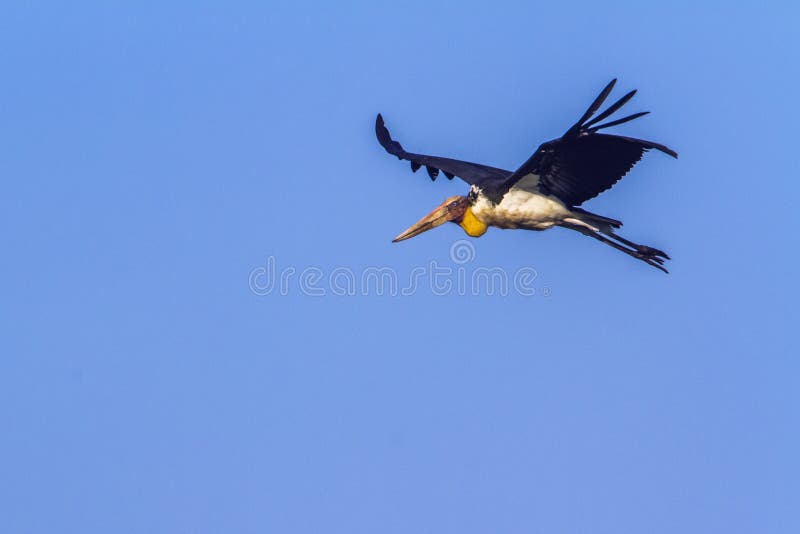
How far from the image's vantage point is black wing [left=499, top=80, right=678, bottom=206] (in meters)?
15.9

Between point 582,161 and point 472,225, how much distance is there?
2.25 m

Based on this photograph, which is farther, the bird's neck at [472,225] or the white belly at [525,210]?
the bird's neck at [472,225]

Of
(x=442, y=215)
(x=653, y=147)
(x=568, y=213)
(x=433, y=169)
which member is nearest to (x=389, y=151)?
(x=433, y=169)

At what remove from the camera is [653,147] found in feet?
51.7

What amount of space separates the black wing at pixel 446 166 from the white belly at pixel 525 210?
323 millimetres

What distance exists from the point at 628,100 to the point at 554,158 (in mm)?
2352

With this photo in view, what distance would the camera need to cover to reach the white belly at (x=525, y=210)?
58.6 feet

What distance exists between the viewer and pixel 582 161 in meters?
17.1

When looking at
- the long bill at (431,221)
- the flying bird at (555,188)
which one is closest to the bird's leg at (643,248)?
the flying bird at (555,188)

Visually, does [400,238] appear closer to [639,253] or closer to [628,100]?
[639,253]

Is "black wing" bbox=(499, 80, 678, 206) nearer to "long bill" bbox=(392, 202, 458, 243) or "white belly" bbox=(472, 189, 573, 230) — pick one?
"white belly" bbox=(472, 189, 573, 230)

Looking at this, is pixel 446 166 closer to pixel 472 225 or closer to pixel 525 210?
pixel 472 225

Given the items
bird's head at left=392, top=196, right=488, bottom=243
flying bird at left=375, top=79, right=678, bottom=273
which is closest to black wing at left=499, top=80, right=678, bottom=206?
flying bird at left=375, top=79, right=678, bottom=273

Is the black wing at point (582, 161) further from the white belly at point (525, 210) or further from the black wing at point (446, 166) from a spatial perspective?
the black wing at point (446, 166)
